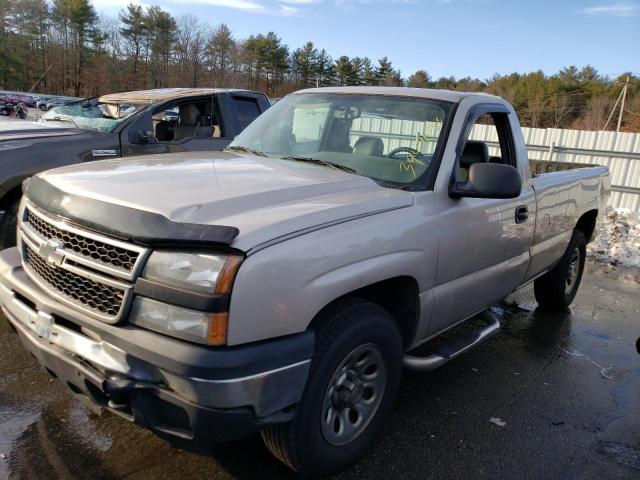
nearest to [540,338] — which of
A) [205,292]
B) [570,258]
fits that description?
[570,258]

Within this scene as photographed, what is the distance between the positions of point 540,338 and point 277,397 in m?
3.47

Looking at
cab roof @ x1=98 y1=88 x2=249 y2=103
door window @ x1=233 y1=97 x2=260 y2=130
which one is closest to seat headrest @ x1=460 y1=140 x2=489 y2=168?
door window @ x1=233 y1=97 x2=260 y2=130

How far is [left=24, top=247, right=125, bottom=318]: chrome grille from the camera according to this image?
2049mm

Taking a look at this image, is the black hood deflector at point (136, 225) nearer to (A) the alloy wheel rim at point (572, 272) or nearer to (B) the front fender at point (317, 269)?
(B) the front fender at point (317, 269)

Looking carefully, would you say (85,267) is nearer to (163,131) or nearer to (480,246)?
(480,246)

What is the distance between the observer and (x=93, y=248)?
2127 millimetres

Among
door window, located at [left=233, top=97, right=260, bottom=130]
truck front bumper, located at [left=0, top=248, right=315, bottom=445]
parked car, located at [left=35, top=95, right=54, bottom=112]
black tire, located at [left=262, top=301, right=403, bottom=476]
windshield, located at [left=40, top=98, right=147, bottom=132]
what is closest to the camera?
truck front bumper, located at [left=0, top=248, right=315, bottom=445]

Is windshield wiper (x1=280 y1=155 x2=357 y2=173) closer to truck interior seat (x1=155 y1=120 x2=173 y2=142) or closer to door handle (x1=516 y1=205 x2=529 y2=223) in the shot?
door handle (x1=516 y1=205 x2=529 y2=223)

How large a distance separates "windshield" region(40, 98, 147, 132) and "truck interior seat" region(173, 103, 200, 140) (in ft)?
2.22

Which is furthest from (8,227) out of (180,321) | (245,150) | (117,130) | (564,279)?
(564,279)

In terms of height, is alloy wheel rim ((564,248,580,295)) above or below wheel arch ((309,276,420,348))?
below

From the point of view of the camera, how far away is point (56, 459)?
2551 millimetres

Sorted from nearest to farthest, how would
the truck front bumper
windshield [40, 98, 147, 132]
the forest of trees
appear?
the truck front bumper
windshield [40, 98, 147, 132]
the forest of trees

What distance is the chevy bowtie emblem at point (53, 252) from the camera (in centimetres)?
222
